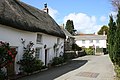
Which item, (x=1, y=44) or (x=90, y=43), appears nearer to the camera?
(x=1, y=44)

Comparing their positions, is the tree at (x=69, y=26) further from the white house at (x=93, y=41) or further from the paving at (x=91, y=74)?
the paving at (x=91, y=74)

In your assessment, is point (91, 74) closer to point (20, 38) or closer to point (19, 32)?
point (20, 38)

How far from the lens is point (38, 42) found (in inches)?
868

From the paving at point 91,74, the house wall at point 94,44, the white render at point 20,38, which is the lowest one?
the paving at point 91,74

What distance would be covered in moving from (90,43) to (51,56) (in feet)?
179

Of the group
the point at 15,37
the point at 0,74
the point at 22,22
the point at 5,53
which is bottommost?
the point at 0,74

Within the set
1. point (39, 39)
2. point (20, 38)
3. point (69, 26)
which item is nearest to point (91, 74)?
point (20, 38)

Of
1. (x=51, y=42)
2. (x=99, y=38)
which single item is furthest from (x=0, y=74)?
(x=99, y=38)

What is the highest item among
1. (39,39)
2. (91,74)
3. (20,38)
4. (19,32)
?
(19,32)

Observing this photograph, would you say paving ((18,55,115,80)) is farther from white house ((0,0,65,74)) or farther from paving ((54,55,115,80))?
white house ((0,0,65,74))

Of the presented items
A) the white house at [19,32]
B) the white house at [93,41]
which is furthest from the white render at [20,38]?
the white house at [93,41]

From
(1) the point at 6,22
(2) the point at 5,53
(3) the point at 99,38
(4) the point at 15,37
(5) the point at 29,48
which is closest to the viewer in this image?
(2) the point at 5,53

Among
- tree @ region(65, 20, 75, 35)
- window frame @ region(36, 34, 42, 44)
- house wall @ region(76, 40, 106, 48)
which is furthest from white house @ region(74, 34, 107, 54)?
window frame @ region(36, 34, 42, 44)

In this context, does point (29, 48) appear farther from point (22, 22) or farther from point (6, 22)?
point (6, 22)
